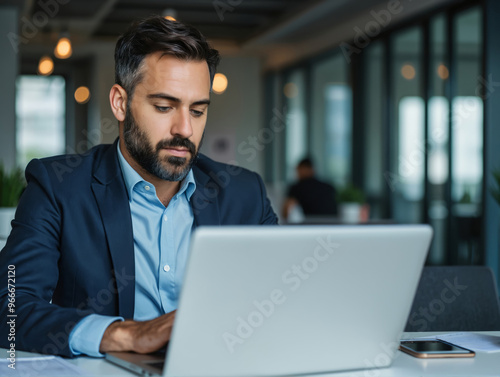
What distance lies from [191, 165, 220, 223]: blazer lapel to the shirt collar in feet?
0.06

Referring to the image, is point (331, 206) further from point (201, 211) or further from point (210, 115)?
point (201, 211)

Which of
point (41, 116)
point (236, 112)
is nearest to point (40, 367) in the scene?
point (236, 112)

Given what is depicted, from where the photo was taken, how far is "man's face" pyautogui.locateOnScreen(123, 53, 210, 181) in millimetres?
1726

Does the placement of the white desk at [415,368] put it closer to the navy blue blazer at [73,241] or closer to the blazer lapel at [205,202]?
the navy blue blazer at [73,241]

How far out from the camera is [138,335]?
1.29 meters

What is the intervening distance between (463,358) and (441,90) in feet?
18.5

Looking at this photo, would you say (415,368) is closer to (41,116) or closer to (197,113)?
(197,113)

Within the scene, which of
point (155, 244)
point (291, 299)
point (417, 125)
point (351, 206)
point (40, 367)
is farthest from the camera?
point (417, 125)

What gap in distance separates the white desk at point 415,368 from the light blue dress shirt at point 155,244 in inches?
16.4

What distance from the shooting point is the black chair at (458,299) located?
Result: 2043 mm

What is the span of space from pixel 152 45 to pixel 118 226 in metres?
0.47

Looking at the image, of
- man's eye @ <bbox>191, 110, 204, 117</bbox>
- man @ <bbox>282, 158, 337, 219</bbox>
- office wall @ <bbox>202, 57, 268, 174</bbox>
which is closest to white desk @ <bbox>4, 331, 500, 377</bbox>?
man's eye @ <bbox>191, 110, 204, 117</bbox>

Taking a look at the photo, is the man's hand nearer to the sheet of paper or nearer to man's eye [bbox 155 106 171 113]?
the sheet of paper

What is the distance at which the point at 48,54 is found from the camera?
11914 mm
